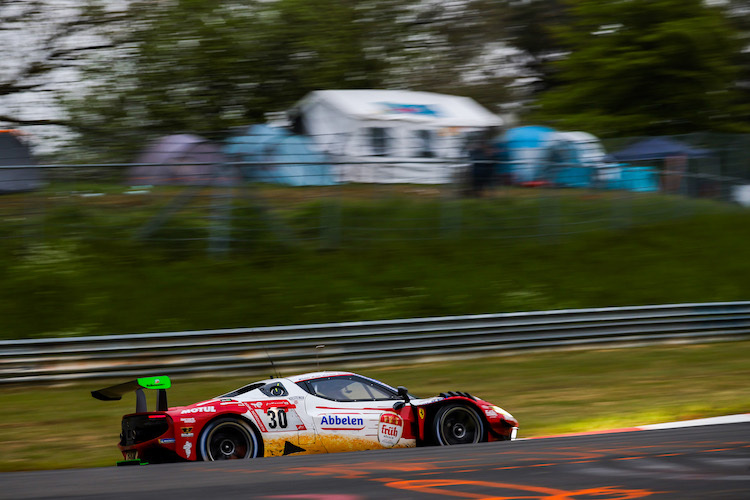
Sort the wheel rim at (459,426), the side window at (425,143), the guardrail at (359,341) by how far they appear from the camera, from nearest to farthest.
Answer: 1. the wheel rim at (459,426)
2. the guardrail at (359,341)
3. the side window at (425,143)

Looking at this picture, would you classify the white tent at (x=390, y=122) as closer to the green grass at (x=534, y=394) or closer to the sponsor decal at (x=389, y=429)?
the green grass at (x=534, y=394)

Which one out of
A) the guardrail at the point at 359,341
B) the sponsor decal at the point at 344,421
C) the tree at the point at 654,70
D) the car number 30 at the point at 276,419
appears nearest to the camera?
the car number 30 at the point at 276,419

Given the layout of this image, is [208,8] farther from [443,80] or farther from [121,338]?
[121,338]

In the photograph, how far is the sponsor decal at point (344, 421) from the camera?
27.4ft

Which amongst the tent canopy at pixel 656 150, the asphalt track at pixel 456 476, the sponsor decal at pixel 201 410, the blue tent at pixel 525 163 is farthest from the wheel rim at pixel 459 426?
the tent canopy at pixel 656 150

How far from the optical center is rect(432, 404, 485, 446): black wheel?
333 inches

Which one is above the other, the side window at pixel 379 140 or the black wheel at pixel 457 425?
the side window at pixel 379 140

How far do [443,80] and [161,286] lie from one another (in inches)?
608

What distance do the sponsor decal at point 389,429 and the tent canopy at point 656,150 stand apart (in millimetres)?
12486

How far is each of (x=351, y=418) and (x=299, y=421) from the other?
500 millimetres

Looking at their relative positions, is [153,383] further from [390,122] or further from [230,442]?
[390,122]

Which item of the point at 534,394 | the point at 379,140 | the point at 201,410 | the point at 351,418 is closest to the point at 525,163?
the point at 379,140

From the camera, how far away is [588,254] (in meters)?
18.4

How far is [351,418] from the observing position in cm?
840
